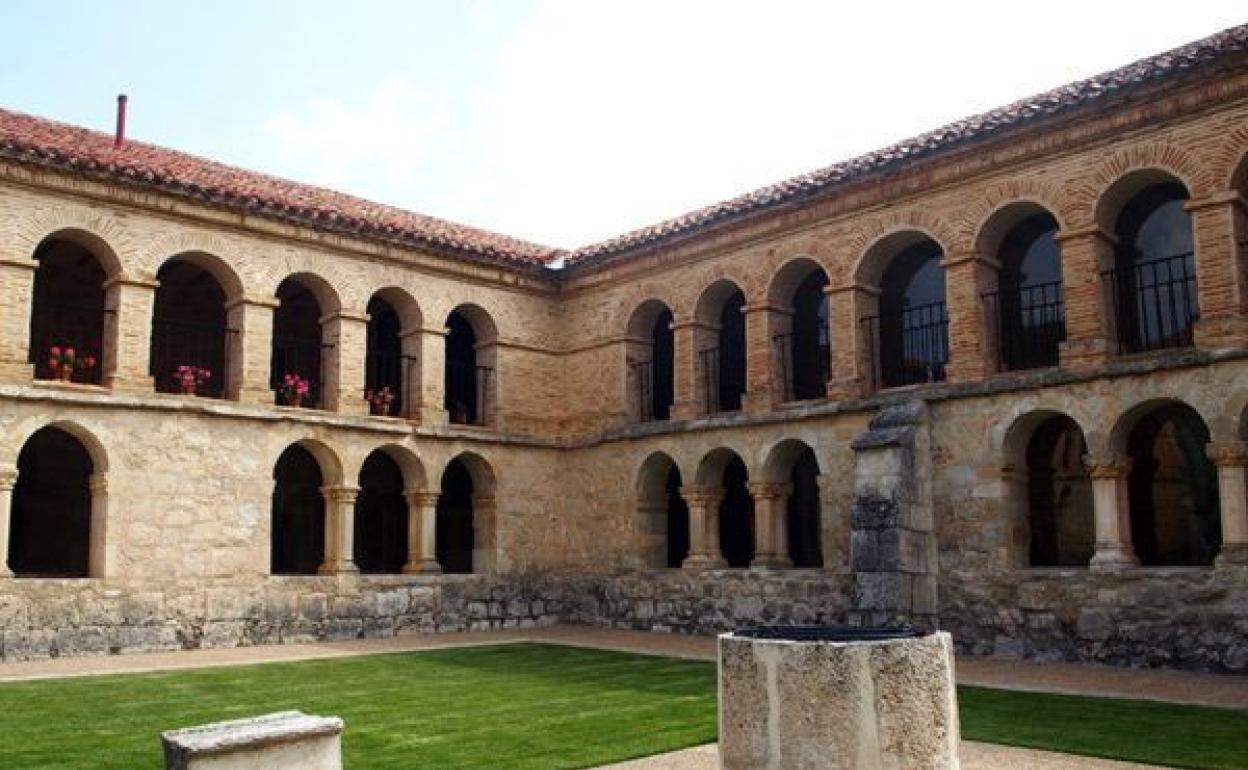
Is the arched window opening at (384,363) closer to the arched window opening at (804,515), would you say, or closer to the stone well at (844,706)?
the arched window opening at (804,515)

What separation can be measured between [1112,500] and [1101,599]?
3.91 feet

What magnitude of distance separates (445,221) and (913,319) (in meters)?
9.16

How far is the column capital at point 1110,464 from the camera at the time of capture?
13422 millimetres

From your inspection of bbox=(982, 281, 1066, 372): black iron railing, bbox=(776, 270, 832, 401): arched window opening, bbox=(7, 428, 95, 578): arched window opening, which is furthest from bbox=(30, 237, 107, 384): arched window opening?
bbox=(982, 281, 1066, 372): black iron railing

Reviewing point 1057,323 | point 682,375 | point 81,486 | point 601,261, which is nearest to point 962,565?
point 1057,323

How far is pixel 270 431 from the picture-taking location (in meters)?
Result: 17.0

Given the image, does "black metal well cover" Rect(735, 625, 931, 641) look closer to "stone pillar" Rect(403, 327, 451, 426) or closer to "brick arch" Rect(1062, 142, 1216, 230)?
"brick arch" Rect(1062, 142, 1216, 230)

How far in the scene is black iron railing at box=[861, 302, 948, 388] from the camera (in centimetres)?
1672

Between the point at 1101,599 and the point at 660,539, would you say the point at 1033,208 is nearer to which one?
the point at 1101,599

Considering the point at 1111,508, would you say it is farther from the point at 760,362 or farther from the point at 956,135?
the point at 760,362

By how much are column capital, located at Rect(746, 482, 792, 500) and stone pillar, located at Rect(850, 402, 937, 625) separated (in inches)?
96.3

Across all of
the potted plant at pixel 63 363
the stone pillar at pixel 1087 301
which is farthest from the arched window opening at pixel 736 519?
the potted plant at pixel 63 363

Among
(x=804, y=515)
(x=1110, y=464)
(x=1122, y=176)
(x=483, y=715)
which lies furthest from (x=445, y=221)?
(x=483, y=715)

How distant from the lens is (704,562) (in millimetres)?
18188
